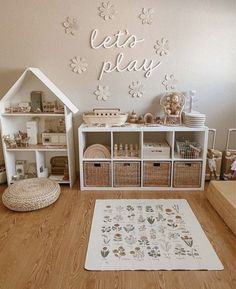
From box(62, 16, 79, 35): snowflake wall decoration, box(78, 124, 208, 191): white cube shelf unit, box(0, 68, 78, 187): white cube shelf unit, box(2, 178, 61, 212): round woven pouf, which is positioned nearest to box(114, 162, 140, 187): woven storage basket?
box(78, 124, 208, 191): white cube shelf unit

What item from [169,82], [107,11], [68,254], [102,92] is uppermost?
[107,11]

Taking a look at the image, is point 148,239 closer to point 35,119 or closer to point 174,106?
point 174,106

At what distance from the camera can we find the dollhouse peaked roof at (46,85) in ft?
8.58

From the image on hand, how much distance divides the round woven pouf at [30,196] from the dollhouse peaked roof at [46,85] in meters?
0.86

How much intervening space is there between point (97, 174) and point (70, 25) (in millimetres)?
1606

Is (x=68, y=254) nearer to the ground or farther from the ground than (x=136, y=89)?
nearer to the ground

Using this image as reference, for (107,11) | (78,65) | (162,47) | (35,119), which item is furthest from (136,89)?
(35,119)

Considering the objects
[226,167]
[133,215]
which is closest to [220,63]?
[226,167]

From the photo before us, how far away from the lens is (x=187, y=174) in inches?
109

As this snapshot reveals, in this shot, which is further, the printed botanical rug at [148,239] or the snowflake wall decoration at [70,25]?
the snowflake wall decoration at [70,25]

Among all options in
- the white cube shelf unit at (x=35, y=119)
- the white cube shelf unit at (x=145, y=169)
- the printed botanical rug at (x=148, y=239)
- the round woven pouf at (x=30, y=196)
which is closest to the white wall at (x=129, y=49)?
the white cube shelf unit at (x=35, y=119)

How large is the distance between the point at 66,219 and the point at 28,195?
1.39 ft

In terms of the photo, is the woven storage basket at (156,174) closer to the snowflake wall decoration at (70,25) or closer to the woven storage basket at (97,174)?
the woven storage basket at (97,174)

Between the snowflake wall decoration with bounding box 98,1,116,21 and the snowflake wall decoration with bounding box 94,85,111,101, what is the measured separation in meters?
0.71
